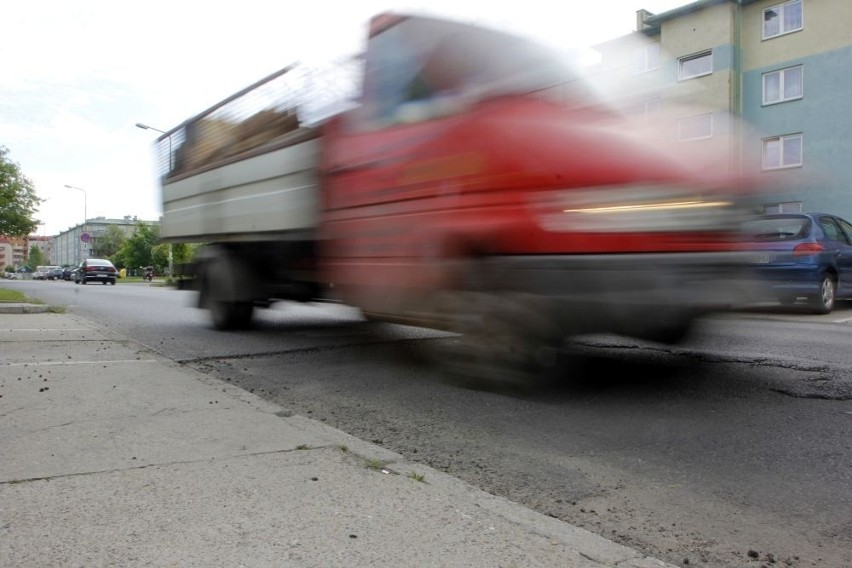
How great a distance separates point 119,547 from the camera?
2.32m

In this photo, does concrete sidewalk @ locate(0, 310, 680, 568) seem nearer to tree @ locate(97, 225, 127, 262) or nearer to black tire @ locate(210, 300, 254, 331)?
black tire @ locate(210, 300, 254, 331)

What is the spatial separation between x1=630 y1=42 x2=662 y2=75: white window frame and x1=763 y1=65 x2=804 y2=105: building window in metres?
25.1

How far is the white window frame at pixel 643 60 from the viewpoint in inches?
187

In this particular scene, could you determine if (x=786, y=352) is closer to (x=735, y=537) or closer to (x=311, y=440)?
(x=735, y=537)

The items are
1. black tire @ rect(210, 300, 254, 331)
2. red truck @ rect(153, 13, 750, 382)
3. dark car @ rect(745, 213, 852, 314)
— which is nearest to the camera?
red truck @ rect(153, 13, 750, 382)

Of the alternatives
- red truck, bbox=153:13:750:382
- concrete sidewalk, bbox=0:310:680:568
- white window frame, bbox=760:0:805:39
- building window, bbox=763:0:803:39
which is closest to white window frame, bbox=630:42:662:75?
red truck, bbox=153:13:750:382

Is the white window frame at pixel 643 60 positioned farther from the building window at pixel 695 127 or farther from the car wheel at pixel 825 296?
the car wheel at pixel 825 296

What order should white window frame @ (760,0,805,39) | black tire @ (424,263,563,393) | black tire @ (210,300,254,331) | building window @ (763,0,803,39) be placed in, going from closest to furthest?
black tire @ (424,263,563,393)
black tire @ (210,300,254,331)
white window frame @ (760,0,805,39)
building window @ (763,0,803,39)

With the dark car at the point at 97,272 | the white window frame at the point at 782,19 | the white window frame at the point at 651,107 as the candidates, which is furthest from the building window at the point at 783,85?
the dark car at the point at 97,272

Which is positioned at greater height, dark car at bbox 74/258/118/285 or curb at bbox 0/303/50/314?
→ dark car at bbox 74/258/118/285

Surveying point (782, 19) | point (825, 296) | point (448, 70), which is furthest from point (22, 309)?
point (782, 19)

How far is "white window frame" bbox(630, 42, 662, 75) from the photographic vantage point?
4754 mm

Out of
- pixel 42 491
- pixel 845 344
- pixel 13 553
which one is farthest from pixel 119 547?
pixel 845 344

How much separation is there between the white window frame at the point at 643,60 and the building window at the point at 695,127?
47cm
